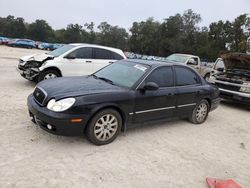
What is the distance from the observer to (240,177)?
3.88m

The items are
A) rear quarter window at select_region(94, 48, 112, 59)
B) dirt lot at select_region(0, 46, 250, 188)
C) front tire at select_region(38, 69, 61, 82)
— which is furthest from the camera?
rear quarter window at select_region(94, 48, 112, 59)

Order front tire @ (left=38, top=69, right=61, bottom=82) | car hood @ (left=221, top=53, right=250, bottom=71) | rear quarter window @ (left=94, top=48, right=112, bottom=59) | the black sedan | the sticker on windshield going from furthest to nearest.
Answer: rear quarter window @ (left=94, top=48, right=112, bottom=59), car hood @ (left=221, top=53, right=250, bottom=71), front tire @ (left=38, top=69, right=61, bottom=82), the sticker on windshield, the black sedan

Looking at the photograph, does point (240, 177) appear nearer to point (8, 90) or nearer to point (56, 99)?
point (56, 99)

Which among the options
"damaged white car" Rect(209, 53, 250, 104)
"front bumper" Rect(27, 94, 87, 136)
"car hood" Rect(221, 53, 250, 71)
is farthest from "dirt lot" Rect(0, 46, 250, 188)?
"car hood" Rect(221, 53, 250, 71)

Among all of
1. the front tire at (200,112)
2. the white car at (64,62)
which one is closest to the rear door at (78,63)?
the white car at (64,62)

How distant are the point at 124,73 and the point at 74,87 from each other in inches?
47.8

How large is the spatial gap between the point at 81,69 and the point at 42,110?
15.8ft

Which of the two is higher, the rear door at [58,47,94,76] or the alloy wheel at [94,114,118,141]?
the rear door at [58,47,94,76]

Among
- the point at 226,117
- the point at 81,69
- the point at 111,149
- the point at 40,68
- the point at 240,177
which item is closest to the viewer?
the point at 240,177


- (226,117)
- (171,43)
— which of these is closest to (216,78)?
(226,117)

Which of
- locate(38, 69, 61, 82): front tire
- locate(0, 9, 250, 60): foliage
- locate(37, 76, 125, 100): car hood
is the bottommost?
locate(38, 69, 61, 82): front tire

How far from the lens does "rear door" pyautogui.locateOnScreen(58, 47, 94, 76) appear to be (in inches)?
332

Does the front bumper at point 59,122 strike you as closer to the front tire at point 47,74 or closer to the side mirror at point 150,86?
the side mirror at point 150,86

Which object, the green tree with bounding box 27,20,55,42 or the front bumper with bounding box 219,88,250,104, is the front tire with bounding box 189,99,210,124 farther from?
the green tree with bounding box 27,20,55,42
